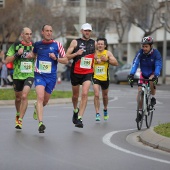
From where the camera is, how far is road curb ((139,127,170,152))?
11.9m

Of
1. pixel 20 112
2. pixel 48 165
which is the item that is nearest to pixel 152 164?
pixel 48 165

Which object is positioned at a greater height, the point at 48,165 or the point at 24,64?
the point at 24,64

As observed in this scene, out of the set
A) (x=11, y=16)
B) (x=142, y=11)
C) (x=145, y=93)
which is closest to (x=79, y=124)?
(x=145, y=93)

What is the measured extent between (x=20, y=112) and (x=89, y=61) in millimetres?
1750

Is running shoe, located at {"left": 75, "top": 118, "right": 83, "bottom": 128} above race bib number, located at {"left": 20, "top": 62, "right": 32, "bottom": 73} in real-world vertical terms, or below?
below

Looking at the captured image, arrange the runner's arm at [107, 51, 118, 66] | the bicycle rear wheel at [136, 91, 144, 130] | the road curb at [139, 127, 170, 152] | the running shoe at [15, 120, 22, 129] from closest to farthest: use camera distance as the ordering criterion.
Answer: the road curb at [139, 127, 170, 152]
the running shoe at [15, 120, 22, 129]
the bicycle rear wheel at [136, 91, 144, 130]
the runner's arm at [107, 51, 118, 66]

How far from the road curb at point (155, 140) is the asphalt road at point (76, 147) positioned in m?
0.14

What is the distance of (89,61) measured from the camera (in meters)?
15.2

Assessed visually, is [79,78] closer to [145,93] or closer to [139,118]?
[145,93]

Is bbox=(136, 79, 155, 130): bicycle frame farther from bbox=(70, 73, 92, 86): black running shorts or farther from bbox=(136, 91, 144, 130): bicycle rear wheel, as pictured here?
bbox=(70, 73, 92, 86): black running shorts

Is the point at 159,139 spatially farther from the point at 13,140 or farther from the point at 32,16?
the point at 32,16

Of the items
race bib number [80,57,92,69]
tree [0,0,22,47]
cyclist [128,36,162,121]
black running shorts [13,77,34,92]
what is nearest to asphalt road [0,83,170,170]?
black running shorts [13,77,34,92]

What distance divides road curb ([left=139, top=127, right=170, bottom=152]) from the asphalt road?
0.14 metres

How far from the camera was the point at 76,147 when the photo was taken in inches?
470
